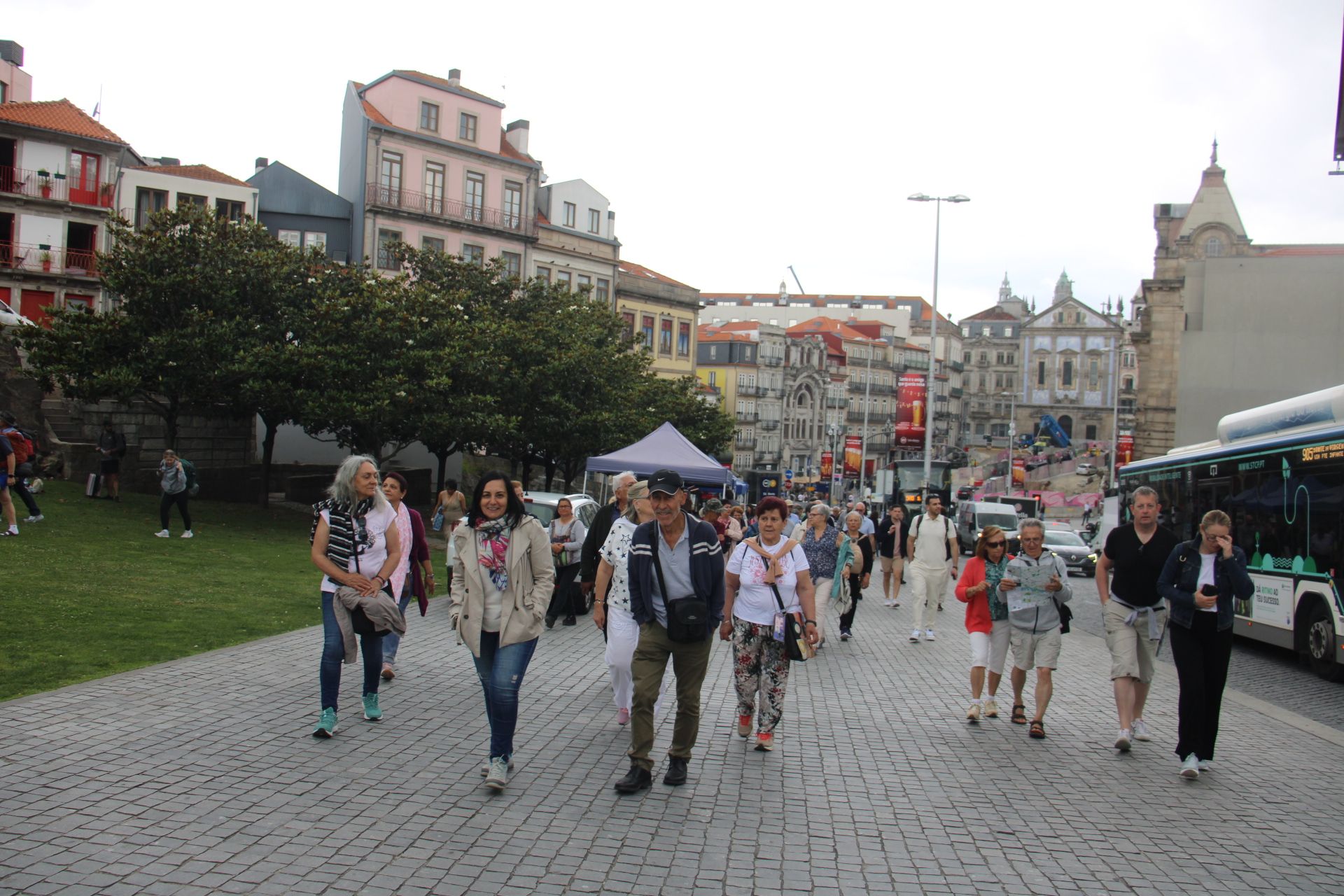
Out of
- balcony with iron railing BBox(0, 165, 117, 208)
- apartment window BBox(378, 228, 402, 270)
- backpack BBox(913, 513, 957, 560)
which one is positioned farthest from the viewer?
apartment window BBox(378, 228, 402, 270)

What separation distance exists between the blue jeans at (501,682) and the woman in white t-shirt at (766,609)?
1751 millimetres

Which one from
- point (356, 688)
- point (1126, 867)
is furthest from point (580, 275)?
point (1126, 867)

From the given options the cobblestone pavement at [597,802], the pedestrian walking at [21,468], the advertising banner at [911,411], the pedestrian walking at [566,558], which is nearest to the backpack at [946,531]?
the pedestrian walking at [566,558]

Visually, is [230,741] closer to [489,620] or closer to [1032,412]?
[489,620]

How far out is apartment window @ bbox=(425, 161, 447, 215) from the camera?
5275 cm

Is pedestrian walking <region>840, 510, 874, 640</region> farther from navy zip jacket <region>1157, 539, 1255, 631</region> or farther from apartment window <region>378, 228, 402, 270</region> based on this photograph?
apartment window <region>378, 228, 402, 270</region>

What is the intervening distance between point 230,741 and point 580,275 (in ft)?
179

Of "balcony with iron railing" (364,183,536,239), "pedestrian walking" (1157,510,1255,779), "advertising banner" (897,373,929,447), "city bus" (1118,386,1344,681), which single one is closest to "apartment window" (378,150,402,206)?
"balcony with iron railing" (364,183,536,239)

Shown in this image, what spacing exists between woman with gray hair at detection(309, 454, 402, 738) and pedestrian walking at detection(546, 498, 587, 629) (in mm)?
5513

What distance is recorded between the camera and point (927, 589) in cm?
1476

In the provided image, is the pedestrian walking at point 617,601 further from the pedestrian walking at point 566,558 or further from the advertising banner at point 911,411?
the advertising banner at point 911,411

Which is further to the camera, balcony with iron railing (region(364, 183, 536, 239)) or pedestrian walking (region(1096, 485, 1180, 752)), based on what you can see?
balcony with iron railing (region(364, 183, 536, 239))

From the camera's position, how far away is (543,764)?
7.07 meters

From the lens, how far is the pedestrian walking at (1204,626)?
7457 millimetres
